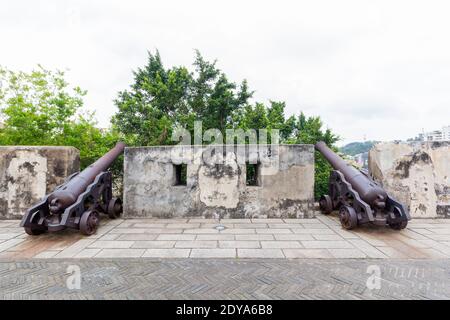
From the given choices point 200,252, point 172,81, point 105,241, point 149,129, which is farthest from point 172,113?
point 200,252

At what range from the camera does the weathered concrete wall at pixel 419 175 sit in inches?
225

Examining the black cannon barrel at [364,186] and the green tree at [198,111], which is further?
the green tree at [198,111]

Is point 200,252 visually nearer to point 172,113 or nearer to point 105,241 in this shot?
point 105,241

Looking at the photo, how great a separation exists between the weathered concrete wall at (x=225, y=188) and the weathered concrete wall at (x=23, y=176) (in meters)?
1.96

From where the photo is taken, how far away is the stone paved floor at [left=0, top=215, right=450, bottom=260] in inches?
141

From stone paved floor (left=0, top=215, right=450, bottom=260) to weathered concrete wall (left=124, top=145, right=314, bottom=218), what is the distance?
1.37 ft

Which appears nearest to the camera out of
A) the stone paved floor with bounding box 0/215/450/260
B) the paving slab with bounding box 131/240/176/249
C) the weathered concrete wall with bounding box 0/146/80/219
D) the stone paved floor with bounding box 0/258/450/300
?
the stone paved floor with bounding box 0/258/450/300

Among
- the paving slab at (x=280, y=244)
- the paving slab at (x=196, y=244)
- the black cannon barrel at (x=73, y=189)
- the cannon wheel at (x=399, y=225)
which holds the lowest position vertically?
the paving slab at (x=280, y=244)

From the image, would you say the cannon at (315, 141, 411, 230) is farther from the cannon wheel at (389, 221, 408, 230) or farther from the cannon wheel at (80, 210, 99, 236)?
the cannon wheel at (80, 210, 99, 236)

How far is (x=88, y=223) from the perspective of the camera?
14.5 feet

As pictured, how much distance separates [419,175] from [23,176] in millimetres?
9592

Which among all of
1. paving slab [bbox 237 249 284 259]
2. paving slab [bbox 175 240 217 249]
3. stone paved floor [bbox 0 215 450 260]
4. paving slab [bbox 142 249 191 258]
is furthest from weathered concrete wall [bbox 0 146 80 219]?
paving slab [bbox 237 249 284 259]

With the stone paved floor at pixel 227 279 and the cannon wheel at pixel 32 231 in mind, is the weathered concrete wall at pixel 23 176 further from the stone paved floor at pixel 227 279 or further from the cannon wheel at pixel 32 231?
the stone paved floor at pixel 227 279

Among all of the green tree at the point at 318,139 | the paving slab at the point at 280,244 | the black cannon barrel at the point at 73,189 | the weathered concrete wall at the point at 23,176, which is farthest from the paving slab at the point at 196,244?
the green tree at the point at 318,139
